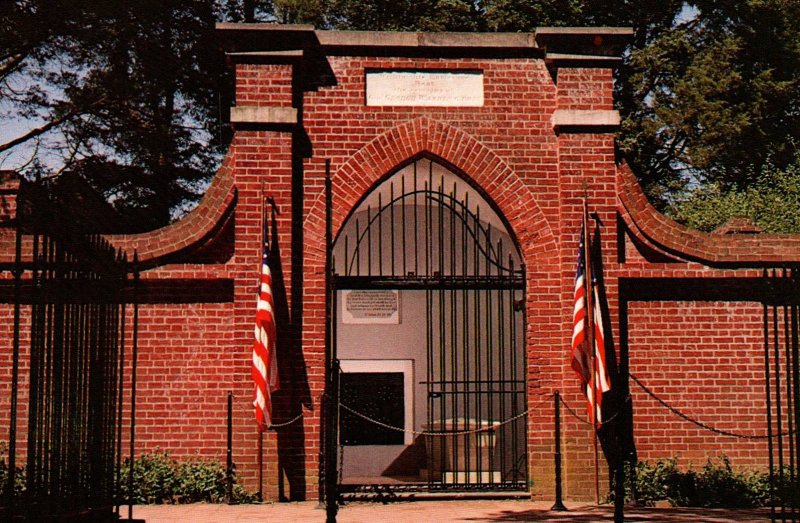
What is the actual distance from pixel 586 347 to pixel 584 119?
2617mm

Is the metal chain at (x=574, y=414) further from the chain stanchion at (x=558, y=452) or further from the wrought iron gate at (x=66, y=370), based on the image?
the wrought iron gate at (x=66, y=370)

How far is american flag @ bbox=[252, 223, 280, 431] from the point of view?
11508mm

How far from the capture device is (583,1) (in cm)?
2606

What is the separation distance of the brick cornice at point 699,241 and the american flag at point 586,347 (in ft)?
2.86

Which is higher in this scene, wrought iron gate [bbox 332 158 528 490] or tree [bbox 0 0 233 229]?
tree [bbox 0 0 233 229]

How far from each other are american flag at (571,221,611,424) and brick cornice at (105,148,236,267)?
393cm

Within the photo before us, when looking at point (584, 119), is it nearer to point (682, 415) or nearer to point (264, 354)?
point (682, 415)

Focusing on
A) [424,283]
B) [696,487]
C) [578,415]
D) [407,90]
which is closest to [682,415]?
[696,487]

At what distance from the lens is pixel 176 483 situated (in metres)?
11.8

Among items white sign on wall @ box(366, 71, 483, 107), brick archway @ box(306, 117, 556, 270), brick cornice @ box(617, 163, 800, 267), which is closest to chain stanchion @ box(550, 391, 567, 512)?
brick archway @ box(306, 117, 556, 270)

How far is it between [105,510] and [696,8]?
23.3 m

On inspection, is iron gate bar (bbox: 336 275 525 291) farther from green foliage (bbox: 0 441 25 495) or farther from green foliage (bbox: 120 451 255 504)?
green foliage (bbox: 0 441 25 495)

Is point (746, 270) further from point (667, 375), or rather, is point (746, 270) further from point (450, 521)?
point (450, 521)

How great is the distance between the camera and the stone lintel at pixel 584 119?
41.0 ft
